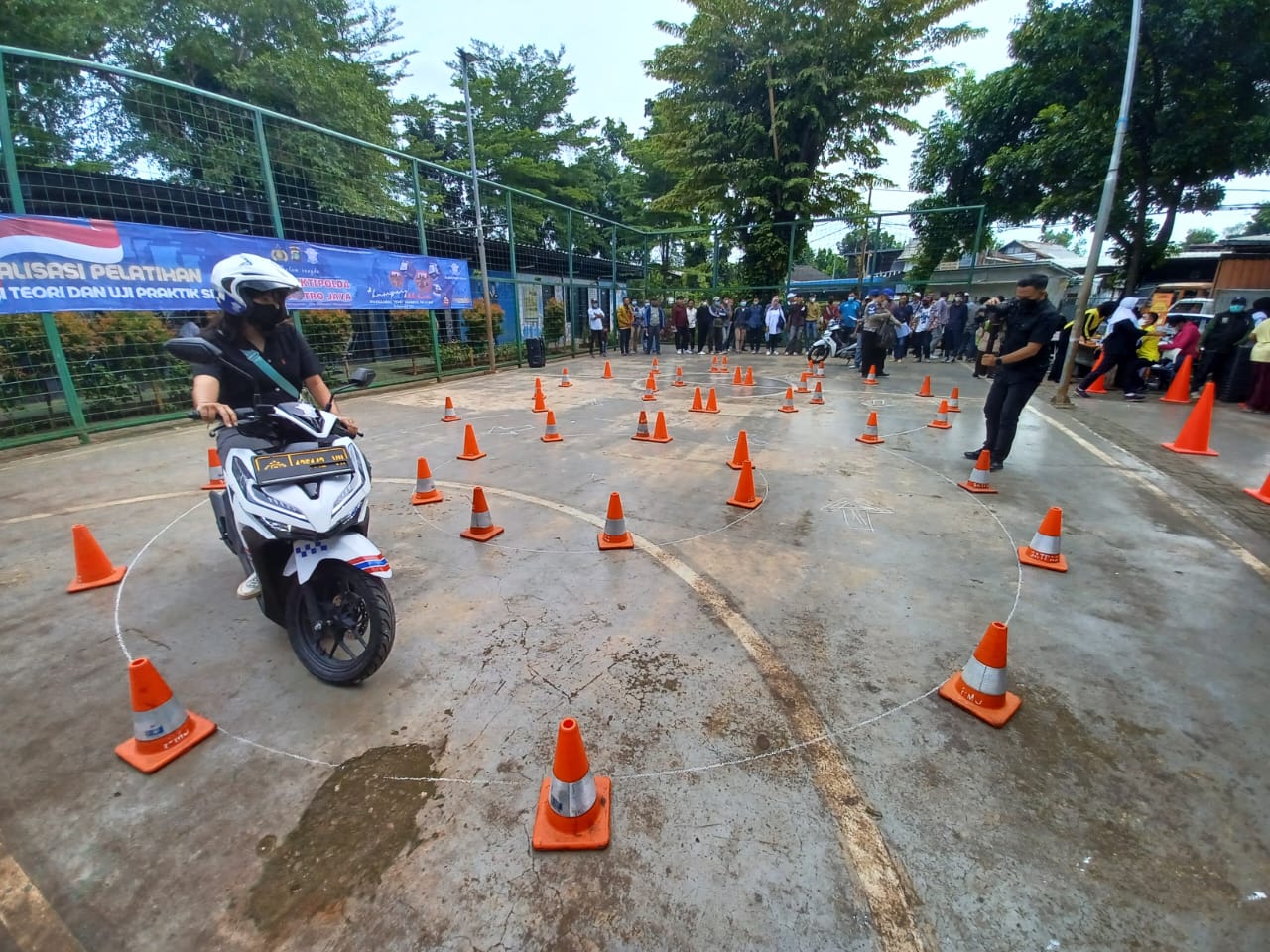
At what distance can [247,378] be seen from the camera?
313 cm

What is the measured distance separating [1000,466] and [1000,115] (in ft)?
83.4

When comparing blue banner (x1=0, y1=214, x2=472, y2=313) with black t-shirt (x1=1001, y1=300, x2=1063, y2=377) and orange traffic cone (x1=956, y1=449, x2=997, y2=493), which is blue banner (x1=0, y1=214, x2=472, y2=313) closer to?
orange traffic cone (x1=956, y1=449, x2=997, y2=493)

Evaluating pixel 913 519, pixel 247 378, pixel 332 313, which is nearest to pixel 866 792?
pixel 913 519

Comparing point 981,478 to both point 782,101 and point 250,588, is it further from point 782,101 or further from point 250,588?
point 782,101

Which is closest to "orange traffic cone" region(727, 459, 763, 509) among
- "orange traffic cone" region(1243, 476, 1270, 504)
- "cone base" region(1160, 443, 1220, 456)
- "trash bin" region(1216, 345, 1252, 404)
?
"orange traffic cone" region(1243, 476, 1270, 504)

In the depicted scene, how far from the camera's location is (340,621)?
2.74m

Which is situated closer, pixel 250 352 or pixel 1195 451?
pixel 250 352

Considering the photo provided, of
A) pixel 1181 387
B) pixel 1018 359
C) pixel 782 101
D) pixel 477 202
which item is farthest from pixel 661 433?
pixel 782 101

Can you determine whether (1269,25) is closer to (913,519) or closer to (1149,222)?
(1149,222)

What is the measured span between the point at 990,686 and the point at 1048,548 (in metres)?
Result: 1.93

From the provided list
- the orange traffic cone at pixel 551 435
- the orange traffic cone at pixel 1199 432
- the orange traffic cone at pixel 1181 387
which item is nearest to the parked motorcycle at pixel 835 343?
the orange traffic cone at pixel 1181 387

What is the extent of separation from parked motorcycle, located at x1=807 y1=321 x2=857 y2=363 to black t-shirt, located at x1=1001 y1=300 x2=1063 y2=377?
384 inches

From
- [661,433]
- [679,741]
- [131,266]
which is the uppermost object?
[131,266]

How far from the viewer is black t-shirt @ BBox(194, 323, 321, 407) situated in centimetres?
305
